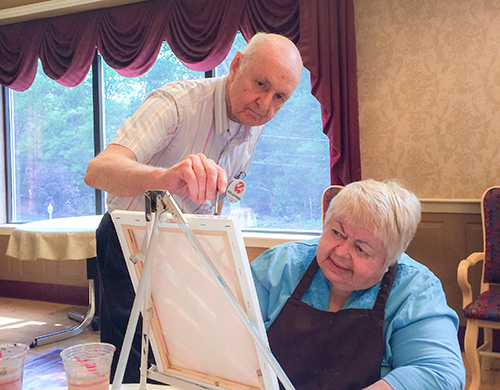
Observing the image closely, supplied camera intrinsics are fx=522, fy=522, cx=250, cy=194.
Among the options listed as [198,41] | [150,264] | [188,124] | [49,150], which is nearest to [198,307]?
[150,264]

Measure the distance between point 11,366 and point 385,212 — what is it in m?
0.95

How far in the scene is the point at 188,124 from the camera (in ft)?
5.36

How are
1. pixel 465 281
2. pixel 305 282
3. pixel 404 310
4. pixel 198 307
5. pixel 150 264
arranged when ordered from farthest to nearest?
pixel 465 281, pixel 305 282, pixel 404 310, pixel 198 307, pixel 150 264

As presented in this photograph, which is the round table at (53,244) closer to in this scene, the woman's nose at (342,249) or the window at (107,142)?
the window at (107,142)

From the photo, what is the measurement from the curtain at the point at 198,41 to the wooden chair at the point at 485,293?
946 millimetres

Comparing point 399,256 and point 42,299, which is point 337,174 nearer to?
point 399,256

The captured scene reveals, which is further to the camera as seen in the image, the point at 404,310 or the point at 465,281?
the point at 465,281

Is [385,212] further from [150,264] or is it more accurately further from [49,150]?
[49,150]

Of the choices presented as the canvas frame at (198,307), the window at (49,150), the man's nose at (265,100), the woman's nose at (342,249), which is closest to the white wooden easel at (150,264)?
the canvas frame at (198,307)

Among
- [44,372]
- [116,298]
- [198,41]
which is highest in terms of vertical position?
[198,41]

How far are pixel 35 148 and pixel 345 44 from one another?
137 inches

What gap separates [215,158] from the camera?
1778 mm

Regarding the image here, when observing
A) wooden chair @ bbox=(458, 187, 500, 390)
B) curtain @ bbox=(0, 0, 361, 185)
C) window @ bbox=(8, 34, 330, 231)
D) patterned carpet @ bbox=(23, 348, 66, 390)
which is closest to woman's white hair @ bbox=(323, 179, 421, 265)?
wooden chair @ bbox=(458, 187, 500, 390)

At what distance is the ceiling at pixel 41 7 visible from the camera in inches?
185
